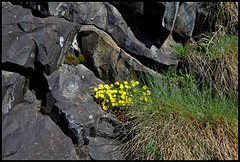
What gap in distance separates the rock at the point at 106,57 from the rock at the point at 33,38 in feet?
0.88

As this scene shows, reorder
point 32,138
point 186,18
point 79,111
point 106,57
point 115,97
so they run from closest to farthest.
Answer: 1. point 32,138
2. point 79,111
3. point 115,97
4. point 106,57
5. point 186,18

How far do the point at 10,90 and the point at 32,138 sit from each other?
60 centimetres

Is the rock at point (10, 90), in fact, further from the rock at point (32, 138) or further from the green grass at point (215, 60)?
the green grass at point (215, 60)

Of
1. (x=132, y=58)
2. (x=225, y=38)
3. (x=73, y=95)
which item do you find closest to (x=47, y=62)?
(x=73, y=95)

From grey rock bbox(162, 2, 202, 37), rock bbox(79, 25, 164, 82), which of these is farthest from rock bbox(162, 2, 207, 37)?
rock bbox(79, 25, 164, 82)

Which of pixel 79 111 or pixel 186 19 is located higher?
pixel 186 19

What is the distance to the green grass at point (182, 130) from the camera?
2420mm

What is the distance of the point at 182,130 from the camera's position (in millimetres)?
2572

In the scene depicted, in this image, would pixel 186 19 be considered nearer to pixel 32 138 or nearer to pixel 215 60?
pixel 215 60

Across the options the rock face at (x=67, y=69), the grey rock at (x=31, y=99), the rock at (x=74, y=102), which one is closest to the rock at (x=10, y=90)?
the rock face at (x=67, y=69)

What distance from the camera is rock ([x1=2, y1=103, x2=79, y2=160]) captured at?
2219 millimetres

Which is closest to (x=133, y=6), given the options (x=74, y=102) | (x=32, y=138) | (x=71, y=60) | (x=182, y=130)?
(x=71, y=60)

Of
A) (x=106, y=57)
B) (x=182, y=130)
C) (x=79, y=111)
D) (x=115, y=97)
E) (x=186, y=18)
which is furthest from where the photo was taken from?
(x=186, y=18)

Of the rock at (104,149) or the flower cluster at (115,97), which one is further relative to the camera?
the flower cluster at (115,97)
